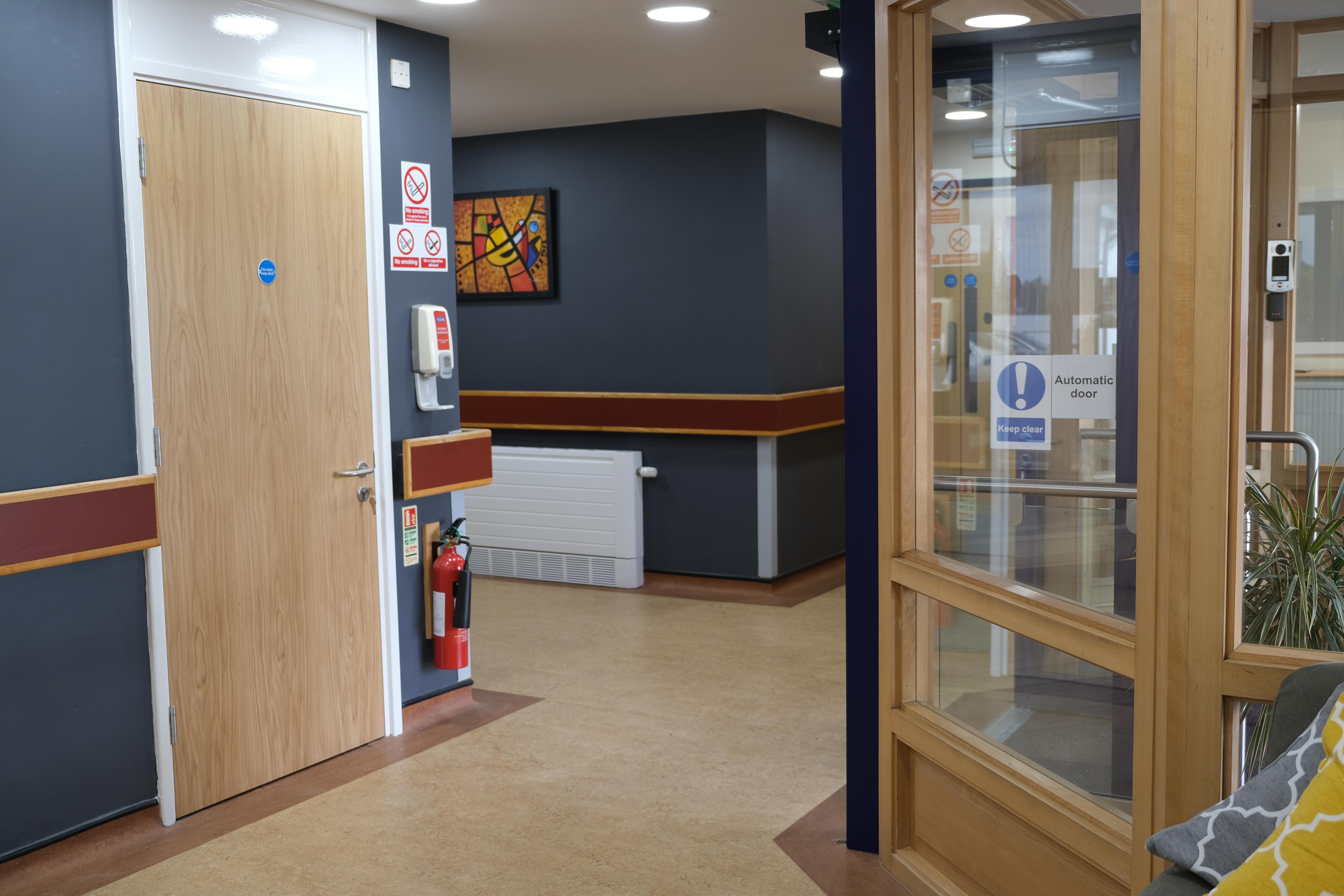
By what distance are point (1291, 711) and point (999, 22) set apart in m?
1.63

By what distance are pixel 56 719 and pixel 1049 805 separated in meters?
2.52

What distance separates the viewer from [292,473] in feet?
11.9

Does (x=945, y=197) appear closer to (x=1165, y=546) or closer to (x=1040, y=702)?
(x=1165, y=546)

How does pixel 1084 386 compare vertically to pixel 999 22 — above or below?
below

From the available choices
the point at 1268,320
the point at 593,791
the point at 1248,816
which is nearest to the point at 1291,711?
the point at 1248,816

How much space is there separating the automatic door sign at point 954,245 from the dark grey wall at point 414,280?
197cm

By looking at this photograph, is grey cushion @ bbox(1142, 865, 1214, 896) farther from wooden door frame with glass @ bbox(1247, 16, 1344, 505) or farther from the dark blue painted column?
the dark blue painted column

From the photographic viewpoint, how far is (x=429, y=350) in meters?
3.98

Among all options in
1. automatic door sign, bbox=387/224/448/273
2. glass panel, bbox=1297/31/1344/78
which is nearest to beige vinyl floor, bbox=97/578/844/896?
automatic door sign, bbox=387/224/448/273

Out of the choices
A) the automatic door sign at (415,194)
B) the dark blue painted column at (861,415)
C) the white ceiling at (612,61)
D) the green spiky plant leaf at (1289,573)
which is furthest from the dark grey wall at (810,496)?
the green spiky plant leaf at (1289,573)

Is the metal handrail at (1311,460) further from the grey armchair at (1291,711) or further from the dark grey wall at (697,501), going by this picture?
the dark grey wall at (697,501)

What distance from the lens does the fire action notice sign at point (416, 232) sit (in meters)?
3.96

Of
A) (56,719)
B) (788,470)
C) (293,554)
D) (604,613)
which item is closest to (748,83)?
(788,470)

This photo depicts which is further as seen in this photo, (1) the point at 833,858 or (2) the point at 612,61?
(2) the point at 612,61
